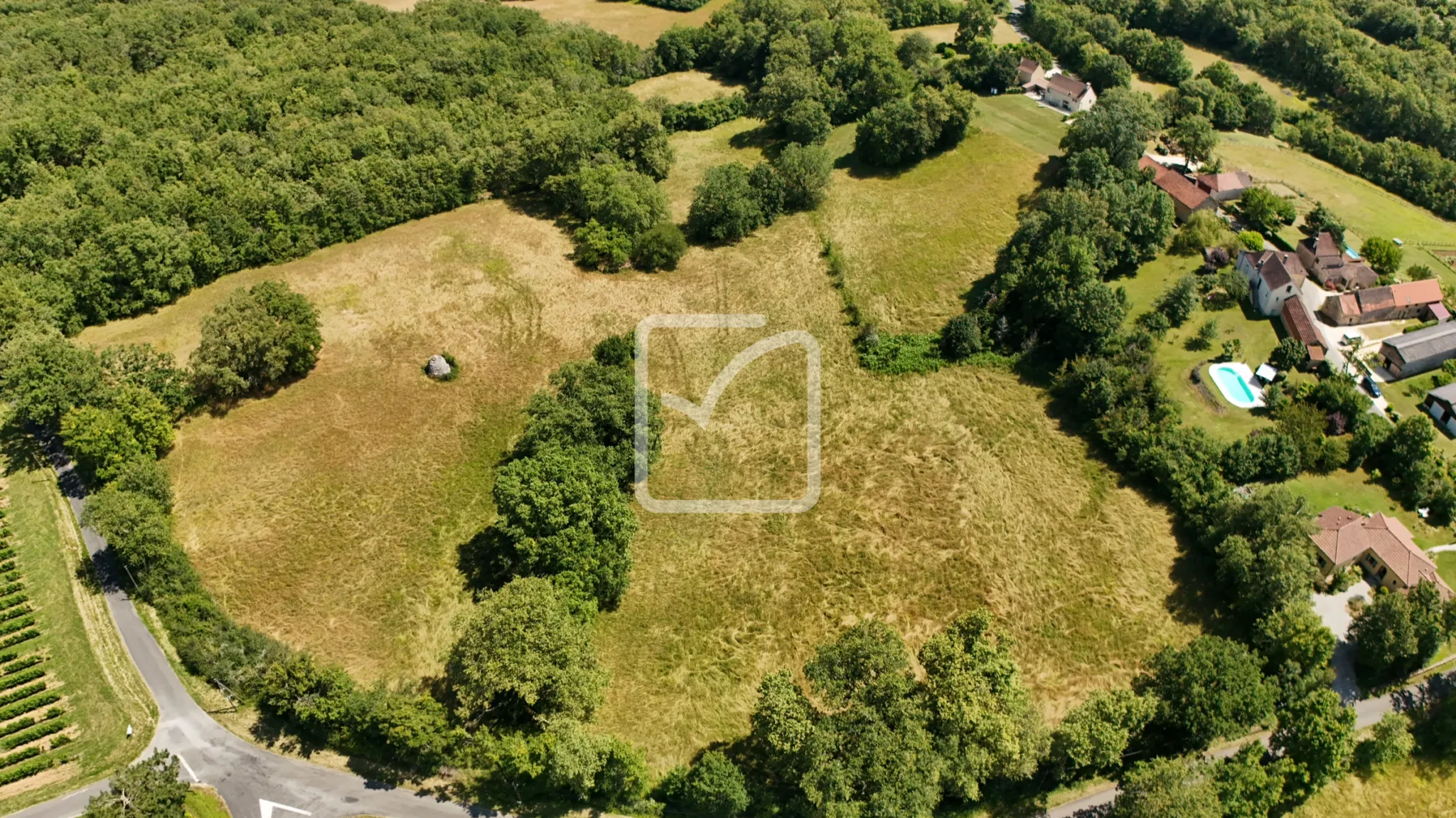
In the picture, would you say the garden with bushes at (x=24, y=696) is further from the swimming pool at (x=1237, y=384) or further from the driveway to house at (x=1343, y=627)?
the swimming pool at (x=1237, y=384)

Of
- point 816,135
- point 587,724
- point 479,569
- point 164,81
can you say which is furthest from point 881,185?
point 164,81

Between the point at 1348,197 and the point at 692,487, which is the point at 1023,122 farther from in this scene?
the point at 692,487

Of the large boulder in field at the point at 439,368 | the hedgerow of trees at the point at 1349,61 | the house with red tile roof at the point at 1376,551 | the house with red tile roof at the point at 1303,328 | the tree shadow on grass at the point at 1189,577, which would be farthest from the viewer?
the hedgerow of trees at the point at 1349,61

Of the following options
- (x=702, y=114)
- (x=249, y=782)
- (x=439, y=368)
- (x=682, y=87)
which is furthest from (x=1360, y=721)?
(x=682, y=87)

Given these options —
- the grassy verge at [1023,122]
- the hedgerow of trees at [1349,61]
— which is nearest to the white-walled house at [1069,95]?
the grassy verge at [1023,122]

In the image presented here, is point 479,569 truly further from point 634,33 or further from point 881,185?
point 634,33
